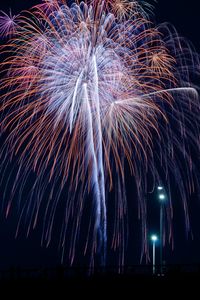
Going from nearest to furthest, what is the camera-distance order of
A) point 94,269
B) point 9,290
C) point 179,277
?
point 9,290
point 94,269
point 179,277

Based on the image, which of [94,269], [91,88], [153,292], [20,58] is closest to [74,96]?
[91,88]

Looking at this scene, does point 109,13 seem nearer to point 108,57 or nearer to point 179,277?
point 108,57

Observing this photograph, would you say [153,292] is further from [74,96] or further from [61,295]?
[74,96]

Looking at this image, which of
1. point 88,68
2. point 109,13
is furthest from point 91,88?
point 109,13

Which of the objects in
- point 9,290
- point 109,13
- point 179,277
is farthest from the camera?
point 109,13

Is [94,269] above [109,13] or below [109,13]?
below

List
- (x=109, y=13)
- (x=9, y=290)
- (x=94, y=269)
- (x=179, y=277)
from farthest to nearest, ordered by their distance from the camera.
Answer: (x=109, y=13) → (x=179, y=277) → (x=94, y=269) → (x=9, y=290)

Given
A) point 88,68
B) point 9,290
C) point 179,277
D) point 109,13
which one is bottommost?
point 9,290

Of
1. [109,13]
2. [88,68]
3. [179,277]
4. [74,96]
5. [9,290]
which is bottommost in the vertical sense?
[9,290]

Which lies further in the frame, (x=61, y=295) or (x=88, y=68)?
(x=88, y=68)
